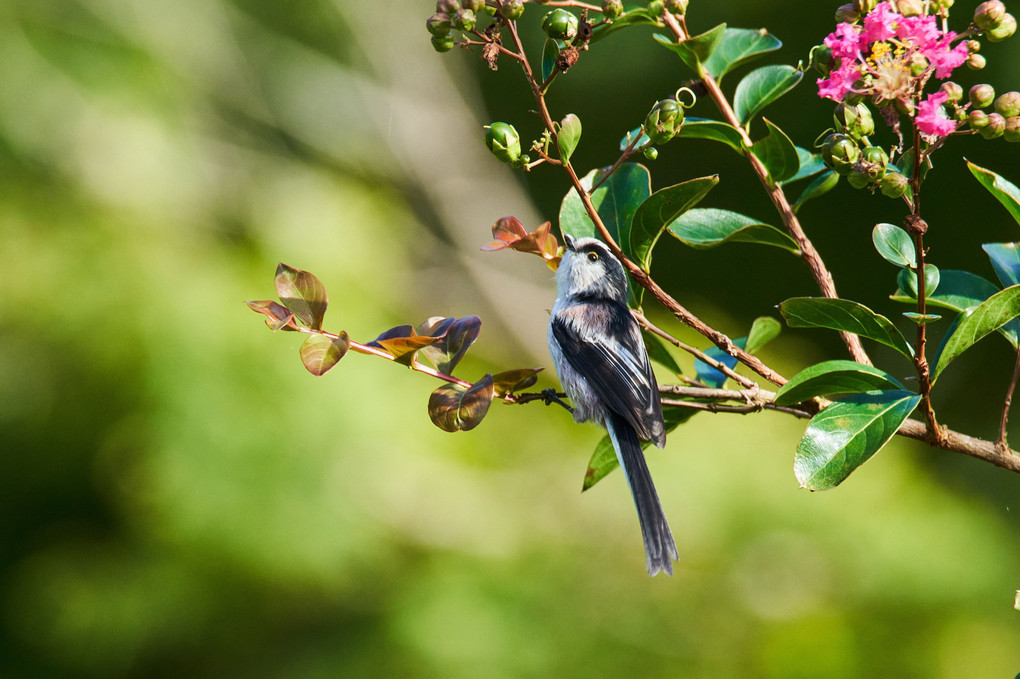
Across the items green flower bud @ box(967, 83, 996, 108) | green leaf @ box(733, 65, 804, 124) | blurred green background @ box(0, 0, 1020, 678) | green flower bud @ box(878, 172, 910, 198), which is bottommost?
blurred green background @ box(0, 0, 1020, 678)

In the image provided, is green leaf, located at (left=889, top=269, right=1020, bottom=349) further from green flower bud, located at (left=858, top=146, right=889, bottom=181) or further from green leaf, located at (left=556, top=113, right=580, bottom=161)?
green leaf, located at (left=556, top=113, right=580, bottom=161)

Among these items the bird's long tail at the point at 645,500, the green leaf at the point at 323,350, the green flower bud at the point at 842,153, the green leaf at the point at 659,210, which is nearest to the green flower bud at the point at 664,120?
the green leaf at the point at 659,210

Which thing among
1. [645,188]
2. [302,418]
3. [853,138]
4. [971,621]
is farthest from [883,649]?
[853,138]

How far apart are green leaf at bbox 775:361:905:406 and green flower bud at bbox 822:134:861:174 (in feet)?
0.60

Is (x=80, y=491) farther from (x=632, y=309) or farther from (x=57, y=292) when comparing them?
(x=632, y=309)

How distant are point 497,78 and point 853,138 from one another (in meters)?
5.86

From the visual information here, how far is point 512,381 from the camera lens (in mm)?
1002

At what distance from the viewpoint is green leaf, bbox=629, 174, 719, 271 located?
909mm

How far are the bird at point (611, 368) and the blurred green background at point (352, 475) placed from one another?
159cm

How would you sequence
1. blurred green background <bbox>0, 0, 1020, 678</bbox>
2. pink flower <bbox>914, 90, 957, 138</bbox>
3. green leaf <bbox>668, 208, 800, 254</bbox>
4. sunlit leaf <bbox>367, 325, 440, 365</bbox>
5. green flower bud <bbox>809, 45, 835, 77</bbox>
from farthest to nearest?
blurred green background <bbox>0, 0, 1020, 678</bbox> < green leaf <bbox>668, 208, 800, 254</bbox> < sunlit leaf <bbox>367, 325, 440, 365</bbox> < green flower bud <bbox>809, 45, 835, 77</bbox> < pink flower <bbox>914, 90, 957, 138</bbox>

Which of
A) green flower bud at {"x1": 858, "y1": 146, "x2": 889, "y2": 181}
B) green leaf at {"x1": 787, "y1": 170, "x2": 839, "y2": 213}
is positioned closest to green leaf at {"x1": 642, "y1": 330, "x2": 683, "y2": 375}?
green leaf at {"x1": 787, "y1": 170, "x2": 839, "y2": 213}

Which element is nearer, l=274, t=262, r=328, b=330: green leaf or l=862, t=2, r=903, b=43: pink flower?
l=862, t=2, r=903, b=43: pink flower

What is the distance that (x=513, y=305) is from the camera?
5.30 meters

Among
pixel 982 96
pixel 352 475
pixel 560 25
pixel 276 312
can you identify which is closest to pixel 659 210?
pixel 560 25
